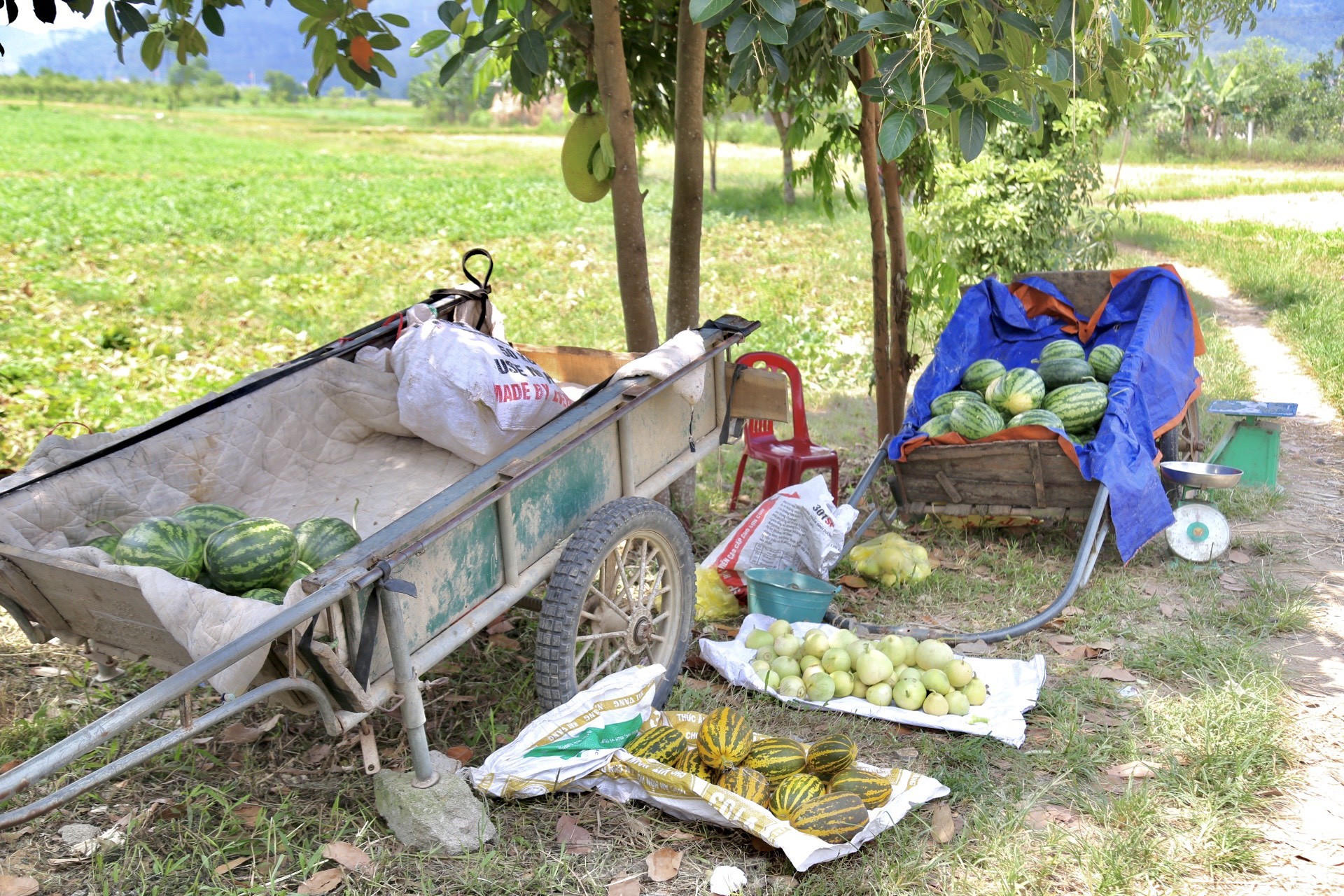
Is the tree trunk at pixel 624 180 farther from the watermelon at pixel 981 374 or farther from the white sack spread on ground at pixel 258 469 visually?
the watermelon at pixel 981 374

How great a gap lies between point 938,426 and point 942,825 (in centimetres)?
253

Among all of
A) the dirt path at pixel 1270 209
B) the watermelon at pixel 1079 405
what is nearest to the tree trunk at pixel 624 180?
the watermelon at pixel 1079 405

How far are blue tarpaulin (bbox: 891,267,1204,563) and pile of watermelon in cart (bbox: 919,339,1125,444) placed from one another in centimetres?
9

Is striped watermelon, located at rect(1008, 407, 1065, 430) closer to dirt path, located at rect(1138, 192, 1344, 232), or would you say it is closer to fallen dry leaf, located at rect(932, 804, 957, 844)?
fallen dry leaf, located at rect(932, 804, 957, 844)

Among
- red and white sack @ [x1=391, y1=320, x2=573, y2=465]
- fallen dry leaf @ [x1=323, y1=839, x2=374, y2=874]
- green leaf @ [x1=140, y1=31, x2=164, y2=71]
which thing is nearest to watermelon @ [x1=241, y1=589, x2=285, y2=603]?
fallen dry leaf @ [x1=323, y1=839, x2=374, y2=874]

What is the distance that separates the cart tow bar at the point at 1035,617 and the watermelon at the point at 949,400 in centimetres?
89

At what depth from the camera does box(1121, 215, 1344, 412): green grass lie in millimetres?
9070

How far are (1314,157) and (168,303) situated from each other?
28.9 metres

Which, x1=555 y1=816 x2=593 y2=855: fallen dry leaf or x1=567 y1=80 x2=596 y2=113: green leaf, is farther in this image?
x1=567 y1=80 x2=596 y2=113: green leaf

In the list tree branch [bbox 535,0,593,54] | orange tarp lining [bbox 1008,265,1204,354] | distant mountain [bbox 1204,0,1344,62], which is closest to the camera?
tree branch [bbox 535,0,593,54]

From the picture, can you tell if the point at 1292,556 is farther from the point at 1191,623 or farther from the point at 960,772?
the point at 960,772

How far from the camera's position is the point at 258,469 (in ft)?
13.4

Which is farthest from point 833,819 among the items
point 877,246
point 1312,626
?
point 877,246

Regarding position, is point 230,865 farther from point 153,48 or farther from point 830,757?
point 153,48
